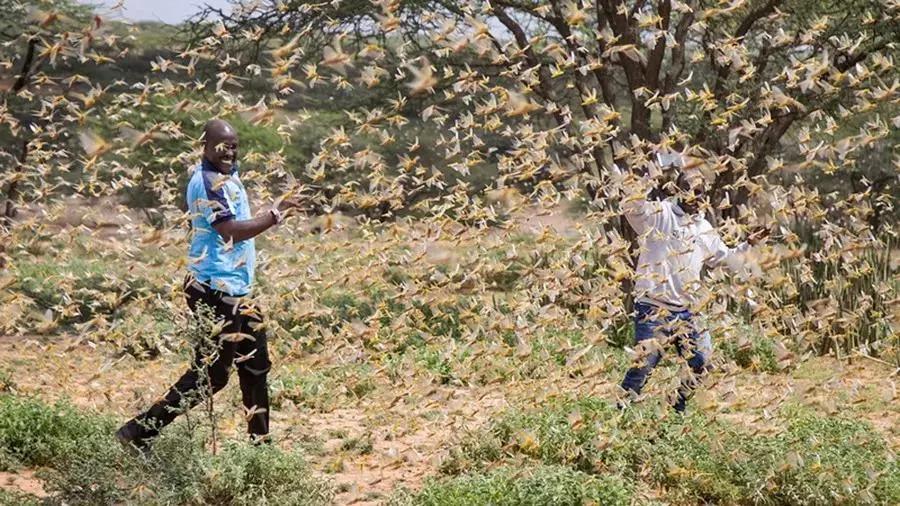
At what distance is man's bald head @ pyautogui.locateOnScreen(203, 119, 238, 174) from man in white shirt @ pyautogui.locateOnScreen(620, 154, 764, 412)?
7.21 feet

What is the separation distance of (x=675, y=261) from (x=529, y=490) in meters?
1.92

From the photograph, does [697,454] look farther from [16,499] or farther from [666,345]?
[16,499]

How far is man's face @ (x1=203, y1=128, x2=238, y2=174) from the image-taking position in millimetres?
6188

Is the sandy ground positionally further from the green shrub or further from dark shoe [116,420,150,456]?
the green shrub

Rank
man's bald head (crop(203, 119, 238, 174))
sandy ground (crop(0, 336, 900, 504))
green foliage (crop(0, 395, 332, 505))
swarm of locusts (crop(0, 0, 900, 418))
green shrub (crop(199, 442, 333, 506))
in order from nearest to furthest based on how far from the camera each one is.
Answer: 1. green foliage (crop(0, 395, 332, 505))
2. green shrub (crop(199, 442, 333, 506))
3. man's bald head (crop(203, 119, 238, 174))
4. swarm of locusts (crop(0, 0, 900, 418))
5. sandy ground (crop(0, 336, 900, 504))

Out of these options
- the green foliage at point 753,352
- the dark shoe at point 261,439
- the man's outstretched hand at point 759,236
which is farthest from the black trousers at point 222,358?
the green foliage at point 753,352

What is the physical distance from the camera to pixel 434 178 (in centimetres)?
739

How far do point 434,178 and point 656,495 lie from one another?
2.29 m

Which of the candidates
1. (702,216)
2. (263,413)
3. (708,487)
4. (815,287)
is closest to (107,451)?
(263,413)

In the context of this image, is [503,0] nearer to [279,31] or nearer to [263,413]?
[279,31]

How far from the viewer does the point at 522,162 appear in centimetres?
784

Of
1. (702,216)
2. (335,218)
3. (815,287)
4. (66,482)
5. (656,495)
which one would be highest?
(335,218)

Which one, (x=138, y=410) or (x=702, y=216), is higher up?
(x=702, y=216)

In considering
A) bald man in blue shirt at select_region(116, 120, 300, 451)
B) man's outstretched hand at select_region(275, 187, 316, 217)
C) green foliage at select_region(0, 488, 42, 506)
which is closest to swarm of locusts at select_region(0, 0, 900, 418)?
man's outstretched hand at select_region(275, 187, 316, 217)
